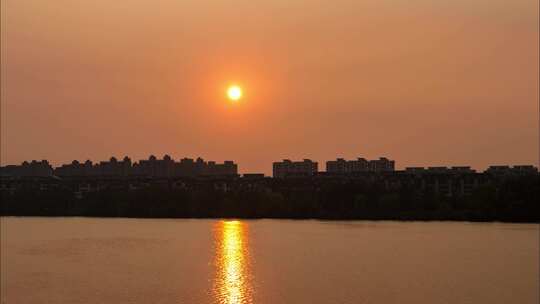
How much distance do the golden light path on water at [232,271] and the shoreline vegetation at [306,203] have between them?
33.9m

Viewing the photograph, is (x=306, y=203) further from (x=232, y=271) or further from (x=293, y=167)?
(x=293, y=167)

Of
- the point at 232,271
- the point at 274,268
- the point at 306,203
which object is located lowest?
the point at 232,271

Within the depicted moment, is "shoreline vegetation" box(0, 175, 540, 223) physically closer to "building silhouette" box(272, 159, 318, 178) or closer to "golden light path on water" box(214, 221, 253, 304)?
"golden light path on water" box(214, 221, 253, 304)

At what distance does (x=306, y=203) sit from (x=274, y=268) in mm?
61820

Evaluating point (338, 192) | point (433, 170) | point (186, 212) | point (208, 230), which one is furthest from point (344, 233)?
point (433, 170)

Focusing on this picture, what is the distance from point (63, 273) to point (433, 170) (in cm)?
12438

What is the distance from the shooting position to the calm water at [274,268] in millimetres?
31562

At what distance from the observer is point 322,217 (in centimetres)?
10012

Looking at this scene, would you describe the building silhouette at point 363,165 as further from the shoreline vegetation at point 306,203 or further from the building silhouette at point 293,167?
the shoreline vegetation at point 306,203

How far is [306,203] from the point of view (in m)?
103

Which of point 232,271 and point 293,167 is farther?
point 293,167

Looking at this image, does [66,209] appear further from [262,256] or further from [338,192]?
[262,256]

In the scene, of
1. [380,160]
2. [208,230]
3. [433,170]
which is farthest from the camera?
[380,160]

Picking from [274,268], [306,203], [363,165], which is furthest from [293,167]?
[274,268]
